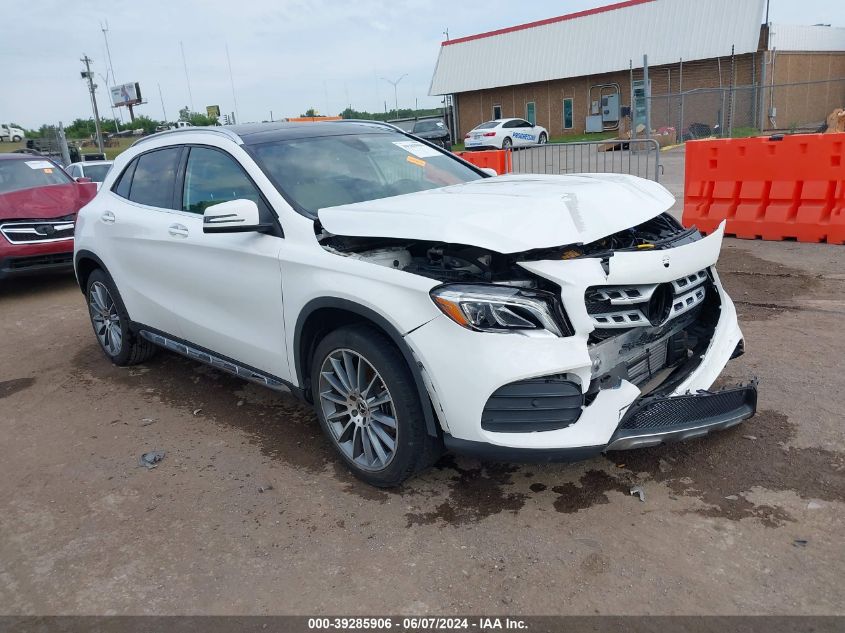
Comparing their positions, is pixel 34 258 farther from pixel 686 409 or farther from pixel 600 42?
→ pixel 600 42

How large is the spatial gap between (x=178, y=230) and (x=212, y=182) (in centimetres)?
42

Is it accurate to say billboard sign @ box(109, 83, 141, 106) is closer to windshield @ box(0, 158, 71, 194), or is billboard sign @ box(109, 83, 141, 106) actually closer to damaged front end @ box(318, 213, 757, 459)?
windshield @ box(0, 158, 71, 194)

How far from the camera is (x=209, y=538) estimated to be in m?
3.17

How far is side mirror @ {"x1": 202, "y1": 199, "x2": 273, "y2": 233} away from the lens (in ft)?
11.5

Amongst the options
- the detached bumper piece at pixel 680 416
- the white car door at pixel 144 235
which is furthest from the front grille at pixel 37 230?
the detached bumper piece at pixel 680 416

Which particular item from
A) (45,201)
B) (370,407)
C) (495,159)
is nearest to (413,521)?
(370,407)

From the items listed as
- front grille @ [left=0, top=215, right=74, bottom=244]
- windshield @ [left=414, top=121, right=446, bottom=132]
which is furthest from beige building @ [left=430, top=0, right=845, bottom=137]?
front grille @ [left=0, top=215, right=74, bottom=244]

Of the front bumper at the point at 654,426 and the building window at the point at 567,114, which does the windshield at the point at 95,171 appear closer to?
the front bumper at the point at 654,426

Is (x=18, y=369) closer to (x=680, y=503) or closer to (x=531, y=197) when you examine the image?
(x=531, y=197)

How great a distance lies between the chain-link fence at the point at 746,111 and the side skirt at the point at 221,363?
25.2m

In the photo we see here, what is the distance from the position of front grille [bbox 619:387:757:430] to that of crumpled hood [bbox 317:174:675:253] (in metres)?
0.80

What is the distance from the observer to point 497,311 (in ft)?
9.34

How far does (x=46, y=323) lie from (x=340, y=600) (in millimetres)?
6089
